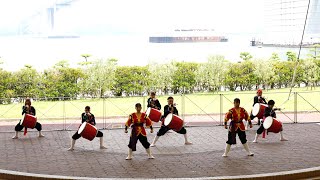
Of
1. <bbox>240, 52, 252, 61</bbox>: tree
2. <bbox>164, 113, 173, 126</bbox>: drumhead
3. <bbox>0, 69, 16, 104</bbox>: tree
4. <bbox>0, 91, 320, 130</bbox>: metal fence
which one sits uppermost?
<bbox>240, 52, 252, 61</bbox>: tree

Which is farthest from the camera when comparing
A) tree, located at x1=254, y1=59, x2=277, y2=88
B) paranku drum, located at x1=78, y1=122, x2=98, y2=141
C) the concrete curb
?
tree, located at x1=254, y1=59, x2=277, y2=88

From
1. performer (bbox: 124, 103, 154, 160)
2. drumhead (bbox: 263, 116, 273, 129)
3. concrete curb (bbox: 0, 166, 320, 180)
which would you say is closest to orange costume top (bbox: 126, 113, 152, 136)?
performer (bbox: 124, 103, 154, 160)

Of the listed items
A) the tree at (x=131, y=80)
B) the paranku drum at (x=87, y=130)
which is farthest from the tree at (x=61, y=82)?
the paranku drum at (x=87, y=130)

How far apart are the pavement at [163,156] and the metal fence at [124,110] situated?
1485mm

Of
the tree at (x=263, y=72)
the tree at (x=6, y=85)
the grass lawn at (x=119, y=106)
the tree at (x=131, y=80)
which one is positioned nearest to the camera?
the grass lawn at (x=119, y=106)

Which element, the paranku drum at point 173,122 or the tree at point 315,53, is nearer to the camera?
the paranku drum at point 173,122

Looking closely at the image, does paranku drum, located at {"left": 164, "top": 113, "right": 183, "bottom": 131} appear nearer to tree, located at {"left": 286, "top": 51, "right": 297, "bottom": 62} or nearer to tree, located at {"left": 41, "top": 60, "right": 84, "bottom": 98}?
tree, located at {"left": 41, "top": 60, "right": 84, "bottom": 98}

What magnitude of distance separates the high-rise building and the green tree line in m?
7.72

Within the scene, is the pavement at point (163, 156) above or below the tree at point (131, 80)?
below

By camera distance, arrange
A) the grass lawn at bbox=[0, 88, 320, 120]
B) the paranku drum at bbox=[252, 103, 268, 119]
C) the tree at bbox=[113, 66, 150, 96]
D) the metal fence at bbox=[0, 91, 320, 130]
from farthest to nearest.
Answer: the tree at bbox=[113, 66, 150, 96], the grass lawn at bbox=[0, 88, 320, 120], the metal fence at bbox=[0, 91, 320, 130], the paranku drum at bbox=[252, 103, 268, 119]

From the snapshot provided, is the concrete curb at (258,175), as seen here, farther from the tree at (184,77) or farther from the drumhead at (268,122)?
the tree at (184,77)

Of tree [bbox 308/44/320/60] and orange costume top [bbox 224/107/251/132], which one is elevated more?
tree [bbox 308/44/320/60]

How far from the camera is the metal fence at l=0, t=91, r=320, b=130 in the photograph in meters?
14.5

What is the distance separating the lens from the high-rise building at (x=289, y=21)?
29.7 meters
